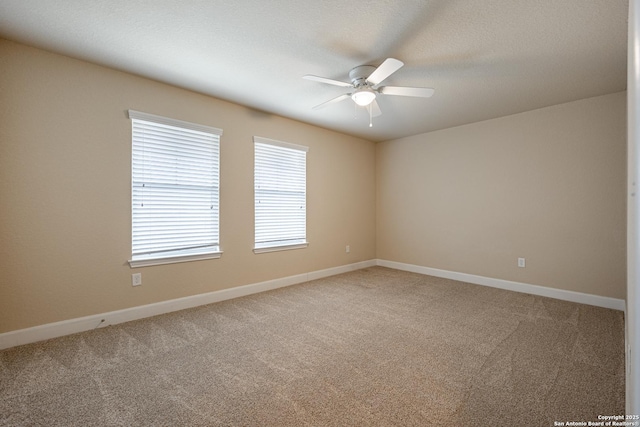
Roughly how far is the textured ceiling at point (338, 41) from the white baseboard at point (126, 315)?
2425mm

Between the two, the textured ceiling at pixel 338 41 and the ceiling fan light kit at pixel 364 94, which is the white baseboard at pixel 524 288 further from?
the ceiling fan light kit at pixel 364 94

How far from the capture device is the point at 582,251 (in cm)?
354

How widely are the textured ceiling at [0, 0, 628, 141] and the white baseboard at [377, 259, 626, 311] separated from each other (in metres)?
2.44

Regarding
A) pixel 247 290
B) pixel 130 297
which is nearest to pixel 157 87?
pixel 130 297

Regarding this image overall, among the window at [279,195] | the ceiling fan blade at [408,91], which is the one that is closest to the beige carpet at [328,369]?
the window at [279,195]

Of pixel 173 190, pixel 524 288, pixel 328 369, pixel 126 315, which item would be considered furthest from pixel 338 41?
pixel 524 288

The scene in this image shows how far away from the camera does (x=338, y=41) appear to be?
2320 mm

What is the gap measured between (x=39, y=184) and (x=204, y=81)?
5.83 feet

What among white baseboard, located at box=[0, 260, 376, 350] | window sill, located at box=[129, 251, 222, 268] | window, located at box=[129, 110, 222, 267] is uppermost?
window, located at box=[129, 110, 222, 267]

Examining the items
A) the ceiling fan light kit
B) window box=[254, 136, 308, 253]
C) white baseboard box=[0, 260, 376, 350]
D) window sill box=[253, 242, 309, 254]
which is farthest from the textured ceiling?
white baseboard box=[0, 260, 376, 350]

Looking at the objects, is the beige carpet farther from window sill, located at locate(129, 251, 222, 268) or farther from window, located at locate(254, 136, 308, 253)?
window, located at locate(254, 136, 308, 253)

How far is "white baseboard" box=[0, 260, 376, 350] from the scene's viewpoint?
94.3 inches

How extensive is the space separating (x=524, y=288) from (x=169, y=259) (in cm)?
464

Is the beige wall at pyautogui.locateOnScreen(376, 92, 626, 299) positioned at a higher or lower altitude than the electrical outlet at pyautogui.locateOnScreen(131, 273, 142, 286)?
higher
